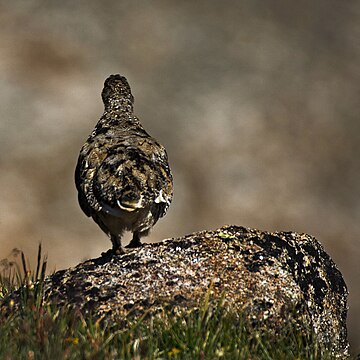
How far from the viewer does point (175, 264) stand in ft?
22.9

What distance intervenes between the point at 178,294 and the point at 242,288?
52 centimetres

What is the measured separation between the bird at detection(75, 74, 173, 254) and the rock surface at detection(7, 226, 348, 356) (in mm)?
866

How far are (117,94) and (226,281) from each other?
14.8 feet

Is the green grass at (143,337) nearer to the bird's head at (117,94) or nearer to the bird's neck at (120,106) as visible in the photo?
the bird's neck at (120,106)

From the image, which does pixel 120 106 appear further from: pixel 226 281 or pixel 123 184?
pixel 226 281

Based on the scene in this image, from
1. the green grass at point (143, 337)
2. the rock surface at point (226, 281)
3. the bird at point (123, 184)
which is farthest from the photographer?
the bird at point (123, 184)

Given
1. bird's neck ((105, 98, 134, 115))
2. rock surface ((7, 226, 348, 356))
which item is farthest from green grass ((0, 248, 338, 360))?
bird's neck ((105, 98, 134, 115))

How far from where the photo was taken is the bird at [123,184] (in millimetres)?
8305

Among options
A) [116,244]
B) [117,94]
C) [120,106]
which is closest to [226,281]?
[116,244]

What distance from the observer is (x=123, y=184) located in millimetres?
8344

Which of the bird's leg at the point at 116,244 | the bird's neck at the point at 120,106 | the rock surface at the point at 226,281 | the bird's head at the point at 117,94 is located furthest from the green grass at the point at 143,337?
the bird's head at the point at 117,94

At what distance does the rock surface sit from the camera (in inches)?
258

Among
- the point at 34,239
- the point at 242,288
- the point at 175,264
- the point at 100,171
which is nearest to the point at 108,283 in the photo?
the point at 175,264

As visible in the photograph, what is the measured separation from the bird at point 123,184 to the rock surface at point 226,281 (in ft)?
2.84
